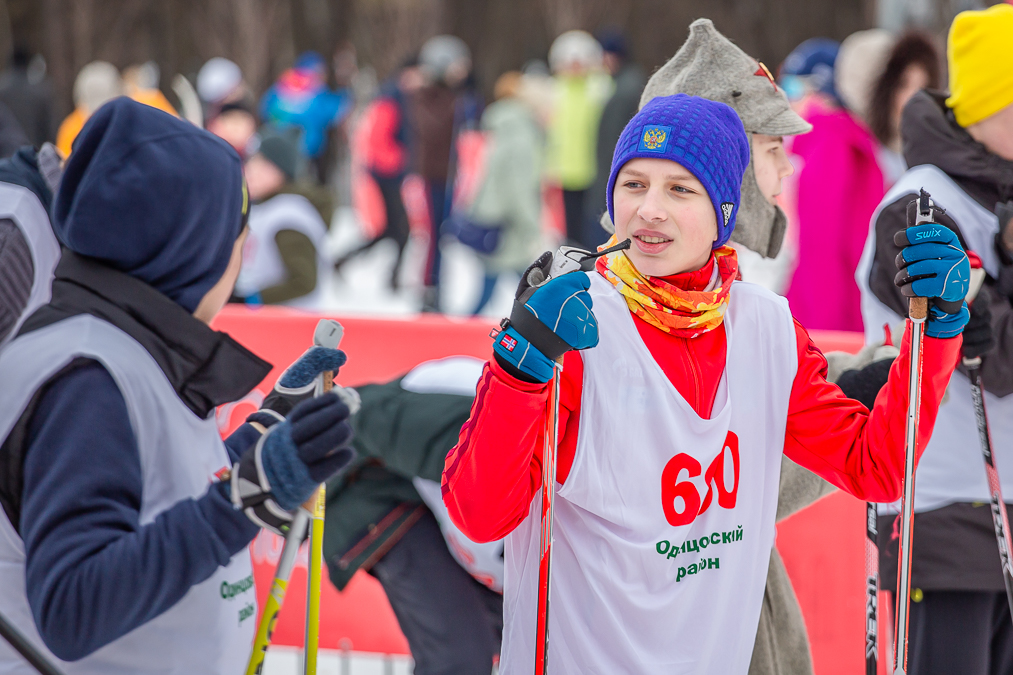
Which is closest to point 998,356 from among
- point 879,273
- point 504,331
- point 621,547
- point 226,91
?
point 879,273

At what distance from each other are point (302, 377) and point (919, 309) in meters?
1.20

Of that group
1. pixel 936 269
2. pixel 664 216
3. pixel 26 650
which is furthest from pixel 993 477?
pixel 26 650

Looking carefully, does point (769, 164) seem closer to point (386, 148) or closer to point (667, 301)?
point (667, 301)

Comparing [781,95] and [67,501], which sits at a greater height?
[781,95]

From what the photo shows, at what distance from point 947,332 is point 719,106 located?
0.64 metres

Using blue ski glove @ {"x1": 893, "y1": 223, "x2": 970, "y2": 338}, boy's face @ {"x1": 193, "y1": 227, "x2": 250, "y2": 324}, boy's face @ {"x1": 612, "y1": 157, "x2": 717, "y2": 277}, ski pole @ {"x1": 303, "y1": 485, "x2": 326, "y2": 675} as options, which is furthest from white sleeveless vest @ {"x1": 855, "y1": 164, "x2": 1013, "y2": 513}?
boy's face @ {"x1": 193, "y1": 227, "x2": 250, "y2": 324}

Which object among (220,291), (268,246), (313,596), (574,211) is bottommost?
(313,596)

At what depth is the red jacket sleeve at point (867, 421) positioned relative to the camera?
200cm

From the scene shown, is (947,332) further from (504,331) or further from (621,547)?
(504,331)

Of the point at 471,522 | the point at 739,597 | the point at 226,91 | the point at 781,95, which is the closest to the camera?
the point at 471,522

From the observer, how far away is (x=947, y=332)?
2012mm

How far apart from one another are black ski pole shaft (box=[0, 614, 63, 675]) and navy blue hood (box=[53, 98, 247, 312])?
626mm

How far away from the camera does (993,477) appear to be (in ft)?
7.76

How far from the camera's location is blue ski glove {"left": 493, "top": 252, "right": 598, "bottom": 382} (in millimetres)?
1567
